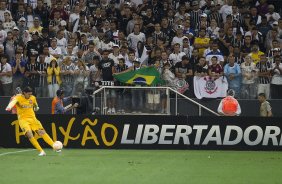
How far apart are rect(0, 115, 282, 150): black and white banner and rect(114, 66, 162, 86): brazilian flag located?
2099mm

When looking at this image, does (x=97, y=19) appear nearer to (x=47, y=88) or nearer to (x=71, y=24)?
(x=71, y=24)

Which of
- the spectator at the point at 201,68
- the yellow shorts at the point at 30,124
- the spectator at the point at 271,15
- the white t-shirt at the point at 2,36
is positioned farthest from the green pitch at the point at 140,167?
the spectator at the point at 271,15

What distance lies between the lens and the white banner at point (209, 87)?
23.9 meters

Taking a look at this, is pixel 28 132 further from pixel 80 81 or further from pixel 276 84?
pixel 276 84

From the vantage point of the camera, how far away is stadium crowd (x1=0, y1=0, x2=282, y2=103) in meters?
24.1

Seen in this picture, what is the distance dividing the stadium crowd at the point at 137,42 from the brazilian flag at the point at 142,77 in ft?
1.24

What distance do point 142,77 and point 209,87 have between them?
2.23 m

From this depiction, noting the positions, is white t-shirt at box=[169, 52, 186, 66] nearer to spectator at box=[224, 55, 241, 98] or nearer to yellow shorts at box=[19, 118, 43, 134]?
spectator at box=[224, 55, 241, 98]

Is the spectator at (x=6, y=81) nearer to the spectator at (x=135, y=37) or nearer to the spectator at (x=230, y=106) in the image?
the spectator at (x=135, y=37)

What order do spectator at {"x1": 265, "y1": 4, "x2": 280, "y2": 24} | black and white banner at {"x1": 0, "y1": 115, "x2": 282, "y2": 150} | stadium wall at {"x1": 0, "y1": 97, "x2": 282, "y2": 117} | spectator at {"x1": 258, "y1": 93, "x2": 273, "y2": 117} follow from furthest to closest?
1. spectator at {"x1": 265, "y1": 4, "x2": 280, "y2": 24}
2. stadium wall at {"x1": 0, "y1": 97, "x2": 282, "y2": 117}
3. spectator at {"x1": 258, "y1": 93, "x2": 273, "y2": 117}
4. black and white banner at {"x1": 0, "y1": 115, "x2": 282, "y2": 150}

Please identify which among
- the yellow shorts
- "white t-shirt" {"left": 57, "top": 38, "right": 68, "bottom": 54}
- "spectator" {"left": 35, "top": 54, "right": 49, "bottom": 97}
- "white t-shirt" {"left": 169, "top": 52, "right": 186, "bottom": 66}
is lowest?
the yellow shorts

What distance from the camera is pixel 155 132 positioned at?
863 inches

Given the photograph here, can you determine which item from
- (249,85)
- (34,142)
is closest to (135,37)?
(249,85)

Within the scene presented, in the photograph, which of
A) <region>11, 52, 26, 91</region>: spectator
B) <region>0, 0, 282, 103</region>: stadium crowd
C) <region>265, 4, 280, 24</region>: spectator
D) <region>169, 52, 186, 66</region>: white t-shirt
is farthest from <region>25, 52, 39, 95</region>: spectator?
<region>265, 4, 280, 24</region>: spectator
